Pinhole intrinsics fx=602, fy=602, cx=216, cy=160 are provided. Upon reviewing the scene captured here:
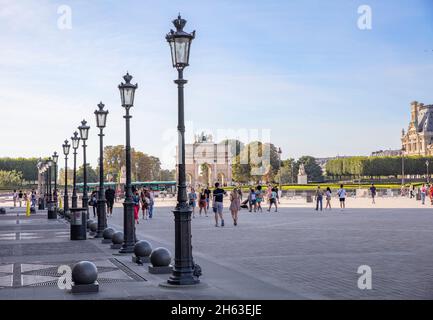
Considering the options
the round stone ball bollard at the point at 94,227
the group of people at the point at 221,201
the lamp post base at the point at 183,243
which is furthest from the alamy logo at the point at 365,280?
the group of people at the point at 221,201

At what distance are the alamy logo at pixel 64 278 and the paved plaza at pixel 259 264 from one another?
0.46 ft

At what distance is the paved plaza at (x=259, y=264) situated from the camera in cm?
977

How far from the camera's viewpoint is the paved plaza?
9773mm

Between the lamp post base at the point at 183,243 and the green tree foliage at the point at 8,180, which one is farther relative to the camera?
the green tree foliage at the point at 8,180

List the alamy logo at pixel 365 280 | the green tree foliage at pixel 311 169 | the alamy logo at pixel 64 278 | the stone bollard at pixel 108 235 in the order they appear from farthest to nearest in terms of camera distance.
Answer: the green tree foliage at pixel 311 169
the stone bollard at pixel 108 235
the alamy logo at pixel 64 278
the alamy logo at pixel 365 280

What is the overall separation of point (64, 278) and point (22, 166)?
473 ft

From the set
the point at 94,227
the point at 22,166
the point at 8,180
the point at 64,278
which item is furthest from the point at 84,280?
the point at 22,166

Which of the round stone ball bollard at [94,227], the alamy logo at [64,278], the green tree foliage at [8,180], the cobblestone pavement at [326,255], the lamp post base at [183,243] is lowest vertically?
the alamy logo at [64,278]

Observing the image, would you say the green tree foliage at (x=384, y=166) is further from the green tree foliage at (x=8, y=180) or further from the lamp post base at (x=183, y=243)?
the lamp post base at (x=183, y=243)

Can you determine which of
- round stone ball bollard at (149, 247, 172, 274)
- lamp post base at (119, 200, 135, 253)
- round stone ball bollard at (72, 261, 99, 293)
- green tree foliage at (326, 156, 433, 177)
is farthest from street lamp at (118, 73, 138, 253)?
green tree foliage at (326, 156, 433, 177)

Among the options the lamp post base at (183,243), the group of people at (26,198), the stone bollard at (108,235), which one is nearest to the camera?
the lamp post base at (183,243)

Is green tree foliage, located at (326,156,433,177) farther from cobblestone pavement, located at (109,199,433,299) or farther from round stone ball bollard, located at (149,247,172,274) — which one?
round stone ball bollard, located at (149,247,172,274)

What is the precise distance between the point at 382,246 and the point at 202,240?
18.5 feet

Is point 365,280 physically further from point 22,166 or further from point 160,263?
point 22,166
